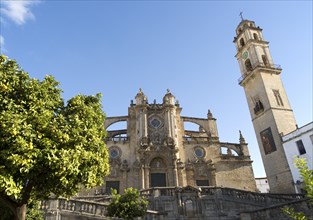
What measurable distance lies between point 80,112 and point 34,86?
6.38ft

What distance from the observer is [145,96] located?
117 feet

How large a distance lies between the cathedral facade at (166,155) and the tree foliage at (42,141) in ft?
65.5

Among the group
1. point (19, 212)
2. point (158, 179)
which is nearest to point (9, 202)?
point (19, 212)

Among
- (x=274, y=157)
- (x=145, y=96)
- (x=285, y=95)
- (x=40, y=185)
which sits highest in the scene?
(x=145, y=96)

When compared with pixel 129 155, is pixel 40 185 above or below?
below

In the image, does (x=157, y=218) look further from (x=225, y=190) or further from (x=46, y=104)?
(x=46, y=104)

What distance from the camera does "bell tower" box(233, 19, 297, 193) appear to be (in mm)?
27000

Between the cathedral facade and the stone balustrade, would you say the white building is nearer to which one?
the cathedral facade

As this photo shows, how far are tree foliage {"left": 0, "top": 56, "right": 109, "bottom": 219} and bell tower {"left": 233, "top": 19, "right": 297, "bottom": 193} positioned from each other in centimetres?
2223

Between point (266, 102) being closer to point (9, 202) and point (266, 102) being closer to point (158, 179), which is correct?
point (158, 179)

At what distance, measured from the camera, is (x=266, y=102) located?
29594 millimetres

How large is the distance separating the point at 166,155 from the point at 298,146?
46.9ft

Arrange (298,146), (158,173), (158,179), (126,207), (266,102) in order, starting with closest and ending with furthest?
1. (126,207)
2. (298,146)
3. (266,102)
4. (158,179)
5. (158,173)

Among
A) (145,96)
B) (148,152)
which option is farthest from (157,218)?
(145,96)
